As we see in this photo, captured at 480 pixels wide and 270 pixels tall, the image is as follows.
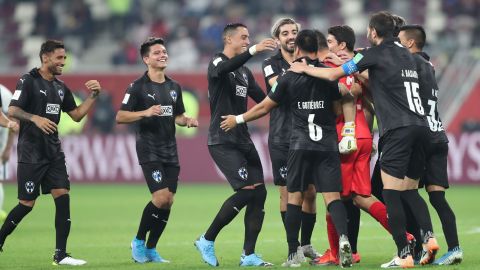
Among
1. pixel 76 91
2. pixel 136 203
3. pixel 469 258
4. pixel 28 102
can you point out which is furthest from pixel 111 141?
pixel 469 258

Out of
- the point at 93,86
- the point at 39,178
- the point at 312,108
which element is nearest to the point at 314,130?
the point at 312,108

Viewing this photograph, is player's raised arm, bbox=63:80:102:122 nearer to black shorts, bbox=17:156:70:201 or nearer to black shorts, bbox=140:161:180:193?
black shorts, bbox=17:156:70:201

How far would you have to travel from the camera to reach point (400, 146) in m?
10.1

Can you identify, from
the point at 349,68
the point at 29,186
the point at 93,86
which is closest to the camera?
the point at 349,68

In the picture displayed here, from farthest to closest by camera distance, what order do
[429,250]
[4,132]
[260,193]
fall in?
[4,132], [260,193], [429,250]

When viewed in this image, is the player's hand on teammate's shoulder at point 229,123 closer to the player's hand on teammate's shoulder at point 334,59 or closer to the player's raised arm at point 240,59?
the player's raised arm at point 240,59

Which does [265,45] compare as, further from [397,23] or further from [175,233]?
[175,233]

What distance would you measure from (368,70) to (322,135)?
0.80m

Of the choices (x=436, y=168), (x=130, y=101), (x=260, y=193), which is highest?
(x=130, y=101)

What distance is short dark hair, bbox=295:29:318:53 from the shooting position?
34.2ft

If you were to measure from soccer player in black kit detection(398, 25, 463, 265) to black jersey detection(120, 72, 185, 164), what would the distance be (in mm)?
2848

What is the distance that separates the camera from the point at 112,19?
30.6m

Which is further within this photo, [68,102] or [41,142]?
[68,102]

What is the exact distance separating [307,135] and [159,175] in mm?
2095
